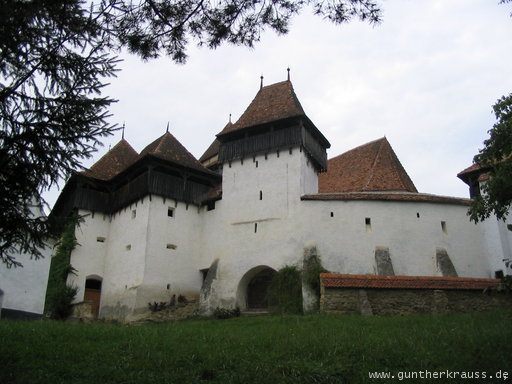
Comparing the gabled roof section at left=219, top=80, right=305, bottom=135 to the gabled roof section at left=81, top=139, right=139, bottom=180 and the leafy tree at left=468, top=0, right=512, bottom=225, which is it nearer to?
the gabled roof section at left=81, top=139, right=139, bottom=180

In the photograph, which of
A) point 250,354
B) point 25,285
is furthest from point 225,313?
point 250,354

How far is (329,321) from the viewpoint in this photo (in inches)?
480

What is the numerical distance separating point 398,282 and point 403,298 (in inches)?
18.2

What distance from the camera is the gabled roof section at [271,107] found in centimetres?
2206

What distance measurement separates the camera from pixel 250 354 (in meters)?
8.27

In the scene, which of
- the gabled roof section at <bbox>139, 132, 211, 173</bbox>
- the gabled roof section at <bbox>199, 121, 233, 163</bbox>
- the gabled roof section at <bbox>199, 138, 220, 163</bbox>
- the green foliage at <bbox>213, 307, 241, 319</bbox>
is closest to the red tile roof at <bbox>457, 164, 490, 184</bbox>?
the green foliage at <bbox>213, 307, 241, 319</bbox>

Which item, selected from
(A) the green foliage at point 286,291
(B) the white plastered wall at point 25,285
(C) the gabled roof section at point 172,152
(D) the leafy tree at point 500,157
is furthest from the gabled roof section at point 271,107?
(D) the leafy tree at point 500,157

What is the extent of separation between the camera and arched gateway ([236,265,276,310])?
20.4m

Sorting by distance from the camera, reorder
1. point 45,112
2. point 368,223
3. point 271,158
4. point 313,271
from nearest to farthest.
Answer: point 45,112 < point 313,271 < point 368,223 < point 271,158

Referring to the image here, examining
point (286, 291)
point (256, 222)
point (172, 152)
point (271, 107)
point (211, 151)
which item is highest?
point (211, 151)

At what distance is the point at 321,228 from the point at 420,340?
10756mm

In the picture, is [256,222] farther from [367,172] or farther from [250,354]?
[250,354]

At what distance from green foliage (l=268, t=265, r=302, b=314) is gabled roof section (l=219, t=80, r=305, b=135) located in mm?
6655

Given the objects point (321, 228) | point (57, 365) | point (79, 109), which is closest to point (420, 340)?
point (57, 365)
